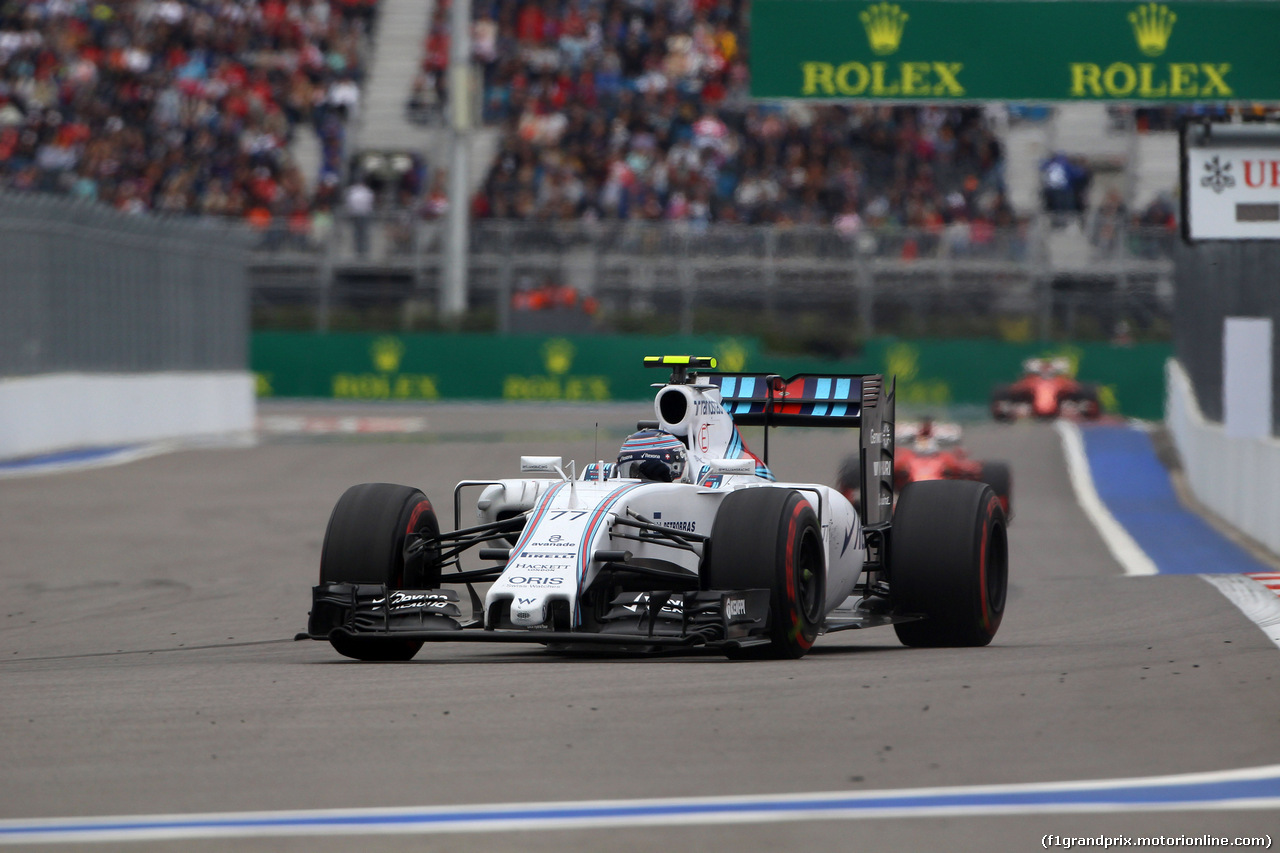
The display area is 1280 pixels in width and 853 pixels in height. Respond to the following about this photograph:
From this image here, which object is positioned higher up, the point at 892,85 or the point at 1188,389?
the point at 892,85

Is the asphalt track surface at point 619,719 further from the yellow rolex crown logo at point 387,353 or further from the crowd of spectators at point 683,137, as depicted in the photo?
the crowd of spectators at point 683,137

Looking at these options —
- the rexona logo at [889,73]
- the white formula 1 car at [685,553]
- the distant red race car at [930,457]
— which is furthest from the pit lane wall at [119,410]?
the white formula 1 car at [685,553]

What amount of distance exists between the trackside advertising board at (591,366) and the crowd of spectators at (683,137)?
2.37 m

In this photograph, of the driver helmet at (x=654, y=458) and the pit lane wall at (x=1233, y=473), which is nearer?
the driver helmet at (x=654, y=458)

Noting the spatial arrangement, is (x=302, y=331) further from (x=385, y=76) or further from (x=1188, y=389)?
(x=1188, y=389)

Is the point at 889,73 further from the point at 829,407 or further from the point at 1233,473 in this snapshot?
the point at 829,407

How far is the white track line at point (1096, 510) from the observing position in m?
13.7

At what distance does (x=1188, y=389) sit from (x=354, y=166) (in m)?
18.7

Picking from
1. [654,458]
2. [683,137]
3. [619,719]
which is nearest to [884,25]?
[654,458]

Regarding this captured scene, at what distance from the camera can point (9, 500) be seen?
17562 mm

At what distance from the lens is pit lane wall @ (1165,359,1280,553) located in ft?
46.0

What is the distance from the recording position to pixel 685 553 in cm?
854

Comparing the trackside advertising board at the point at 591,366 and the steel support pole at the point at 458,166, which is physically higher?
the steel support pole at the point at 458,166

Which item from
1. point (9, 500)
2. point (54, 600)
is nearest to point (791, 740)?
point (54, 600)
